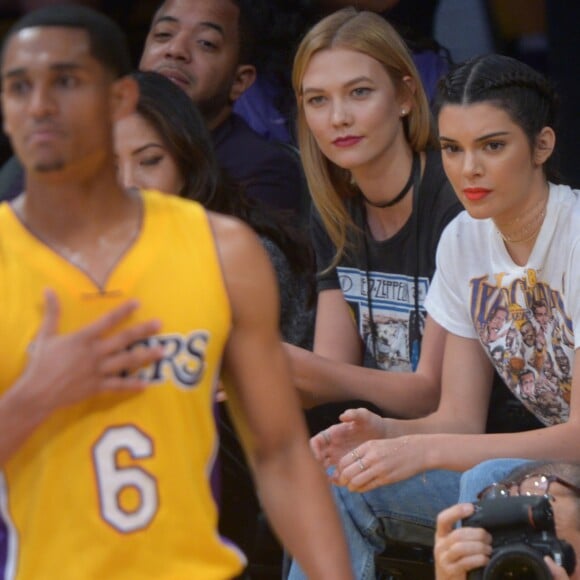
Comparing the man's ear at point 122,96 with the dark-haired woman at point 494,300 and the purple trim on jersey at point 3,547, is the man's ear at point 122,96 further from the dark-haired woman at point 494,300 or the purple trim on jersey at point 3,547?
the dark-haired woman at point 494,300

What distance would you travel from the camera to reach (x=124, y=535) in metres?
2.25

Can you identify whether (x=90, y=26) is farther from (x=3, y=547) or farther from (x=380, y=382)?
(x=380, y=382)

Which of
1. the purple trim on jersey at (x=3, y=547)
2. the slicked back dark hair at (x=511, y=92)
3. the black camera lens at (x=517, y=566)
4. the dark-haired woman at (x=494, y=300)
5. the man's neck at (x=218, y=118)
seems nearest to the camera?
the purple trim on jersey at (x=3, y=547)

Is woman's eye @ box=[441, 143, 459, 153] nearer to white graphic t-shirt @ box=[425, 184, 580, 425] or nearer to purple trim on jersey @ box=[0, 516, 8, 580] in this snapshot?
white graphic t-shirt @ box=[425, 184, 580, 425]

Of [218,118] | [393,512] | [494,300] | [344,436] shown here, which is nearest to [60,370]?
[344,436]

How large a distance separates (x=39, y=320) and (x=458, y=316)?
72.0 inches

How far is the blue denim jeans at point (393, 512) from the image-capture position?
12.1 ft

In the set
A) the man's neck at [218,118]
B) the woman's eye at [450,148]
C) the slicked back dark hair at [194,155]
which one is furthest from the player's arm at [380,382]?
the man's neck at [218,118]

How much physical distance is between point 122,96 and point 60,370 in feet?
1.40

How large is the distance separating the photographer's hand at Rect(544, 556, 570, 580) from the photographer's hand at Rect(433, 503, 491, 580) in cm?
13

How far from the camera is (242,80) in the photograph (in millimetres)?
4848

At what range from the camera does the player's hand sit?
85.7 inches

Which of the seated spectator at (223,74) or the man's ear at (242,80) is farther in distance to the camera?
the man's ear at (242,80)

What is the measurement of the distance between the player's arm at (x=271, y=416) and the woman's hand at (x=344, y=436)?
1.17m
